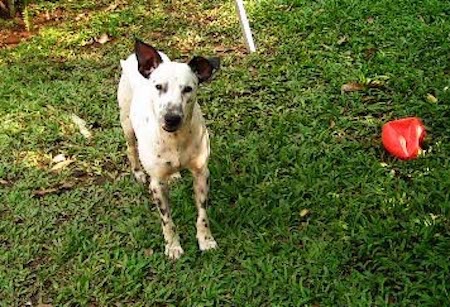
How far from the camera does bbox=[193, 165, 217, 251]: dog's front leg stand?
13.9 ft

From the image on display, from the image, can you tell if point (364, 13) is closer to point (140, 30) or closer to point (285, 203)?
point (140, 30)

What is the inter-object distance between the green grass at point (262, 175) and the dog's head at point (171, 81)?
113 cm

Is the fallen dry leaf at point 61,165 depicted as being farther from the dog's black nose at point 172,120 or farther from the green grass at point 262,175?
the dog's black nose at point 172,120

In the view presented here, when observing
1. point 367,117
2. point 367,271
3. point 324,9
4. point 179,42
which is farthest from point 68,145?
point 324,9

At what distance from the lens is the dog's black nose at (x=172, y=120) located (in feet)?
11.8

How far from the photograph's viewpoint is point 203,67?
3.84 meters

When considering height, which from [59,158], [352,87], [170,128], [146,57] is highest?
[146,57]

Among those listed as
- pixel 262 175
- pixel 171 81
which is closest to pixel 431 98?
pixel 262 175

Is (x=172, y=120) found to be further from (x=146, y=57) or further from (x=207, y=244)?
(x=207, y=244)

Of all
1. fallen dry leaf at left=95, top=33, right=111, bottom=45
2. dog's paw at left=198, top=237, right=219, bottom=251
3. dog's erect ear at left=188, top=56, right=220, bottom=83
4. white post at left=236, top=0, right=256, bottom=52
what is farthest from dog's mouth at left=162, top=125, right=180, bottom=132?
fallen dry leaf at left=95, top=33, right=111, bottom=45

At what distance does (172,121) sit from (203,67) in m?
0.45

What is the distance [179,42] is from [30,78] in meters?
1.72

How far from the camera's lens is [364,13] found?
23.6 ft

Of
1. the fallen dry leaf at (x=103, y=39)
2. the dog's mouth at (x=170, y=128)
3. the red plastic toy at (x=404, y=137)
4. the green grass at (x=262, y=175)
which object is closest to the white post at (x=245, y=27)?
the green grass at (x=262, y=175)
